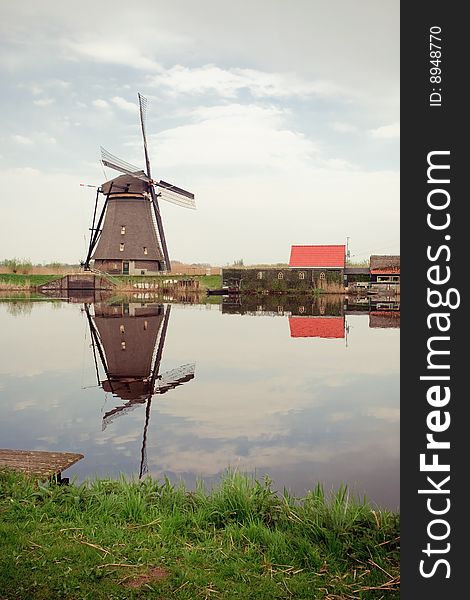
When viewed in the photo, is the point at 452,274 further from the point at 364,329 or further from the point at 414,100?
the point at 364,329

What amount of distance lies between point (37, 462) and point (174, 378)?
6909mm

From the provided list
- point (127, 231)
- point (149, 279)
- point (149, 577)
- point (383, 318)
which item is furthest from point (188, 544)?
point (127, 231)

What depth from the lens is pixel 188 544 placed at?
415cm

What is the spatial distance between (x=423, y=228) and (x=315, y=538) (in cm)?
276

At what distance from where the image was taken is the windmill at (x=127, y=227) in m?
43.8

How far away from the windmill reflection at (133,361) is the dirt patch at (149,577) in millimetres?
2625

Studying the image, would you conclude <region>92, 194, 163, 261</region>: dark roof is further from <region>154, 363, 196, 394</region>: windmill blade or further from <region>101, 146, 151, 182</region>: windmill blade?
<region>154, 363, 196, 394</region>: windmill blade

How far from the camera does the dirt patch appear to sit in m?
3.57

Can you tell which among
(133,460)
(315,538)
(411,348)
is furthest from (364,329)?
(411,348)

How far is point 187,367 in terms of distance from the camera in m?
13.9

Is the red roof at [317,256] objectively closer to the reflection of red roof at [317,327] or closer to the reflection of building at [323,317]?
the reflection of building at [323,317]

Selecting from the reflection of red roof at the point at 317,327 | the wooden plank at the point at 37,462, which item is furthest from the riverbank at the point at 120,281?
the wooden plank at the point at 37,462

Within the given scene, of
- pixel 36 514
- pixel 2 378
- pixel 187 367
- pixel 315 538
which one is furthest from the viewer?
pixel 187 367

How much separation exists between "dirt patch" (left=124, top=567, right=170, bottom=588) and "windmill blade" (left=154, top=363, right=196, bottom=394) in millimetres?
7493
